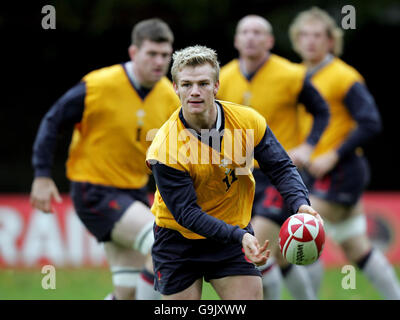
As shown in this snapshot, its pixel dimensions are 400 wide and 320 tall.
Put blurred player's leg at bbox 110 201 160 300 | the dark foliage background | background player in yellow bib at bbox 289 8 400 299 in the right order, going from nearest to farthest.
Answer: blurred player's leg at bbox 110 201 160 300, background player in yellow bib at bbox 289 8 400 299, the dark foliage background

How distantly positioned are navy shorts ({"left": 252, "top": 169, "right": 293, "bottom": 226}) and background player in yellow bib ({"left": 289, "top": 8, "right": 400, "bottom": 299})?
612 millimetres

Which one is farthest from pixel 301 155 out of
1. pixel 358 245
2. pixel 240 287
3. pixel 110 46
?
pixel 110 46

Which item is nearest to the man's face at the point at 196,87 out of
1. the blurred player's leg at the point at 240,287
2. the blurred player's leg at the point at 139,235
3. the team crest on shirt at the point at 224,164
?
the team crest on shirt at the point at 224,164

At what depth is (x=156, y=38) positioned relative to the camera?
19.1 feet

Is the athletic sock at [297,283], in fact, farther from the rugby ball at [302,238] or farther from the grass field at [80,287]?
the rugby ball at [302,238]

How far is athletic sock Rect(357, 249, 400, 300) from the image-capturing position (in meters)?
6.86

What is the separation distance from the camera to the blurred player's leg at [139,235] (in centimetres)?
558

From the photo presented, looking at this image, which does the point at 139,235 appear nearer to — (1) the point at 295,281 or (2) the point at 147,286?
(2) the point at 147,286

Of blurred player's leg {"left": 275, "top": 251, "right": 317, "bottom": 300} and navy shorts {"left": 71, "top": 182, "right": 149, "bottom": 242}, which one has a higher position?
navy shorts {"left": 71, "top": 182, "right": 149, "bottom": 242}

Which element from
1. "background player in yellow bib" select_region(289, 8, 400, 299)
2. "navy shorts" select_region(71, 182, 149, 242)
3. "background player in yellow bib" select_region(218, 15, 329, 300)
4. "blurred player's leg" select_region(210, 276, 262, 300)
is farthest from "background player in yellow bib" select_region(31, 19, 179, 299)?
"background player in yellow bib" select_region(289, 8, 400, 299)

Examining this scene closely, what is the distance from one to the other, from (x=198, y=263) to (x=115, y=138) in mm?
1761

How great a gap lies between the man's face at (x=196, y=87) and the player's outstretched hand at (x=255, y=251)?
0.77 meters

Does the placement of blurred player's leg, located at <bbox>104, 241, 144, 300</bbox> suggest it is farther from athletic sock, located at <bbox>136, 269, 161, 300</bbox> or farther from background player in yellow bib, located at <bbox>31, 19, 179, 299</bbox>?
athletic sock, located at <bbox>136, 269, 161, 300</bbox>

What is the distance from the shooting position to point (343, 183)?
22.7ft
